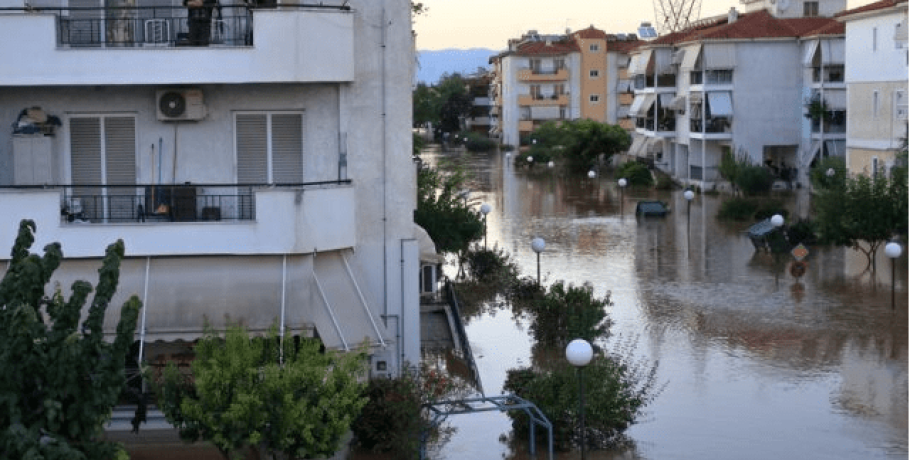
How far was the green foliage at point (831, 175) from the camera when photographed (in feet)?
125

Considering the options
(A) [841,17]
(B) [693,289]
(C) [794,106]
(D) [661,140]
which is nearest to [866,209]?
(B) [693,289]

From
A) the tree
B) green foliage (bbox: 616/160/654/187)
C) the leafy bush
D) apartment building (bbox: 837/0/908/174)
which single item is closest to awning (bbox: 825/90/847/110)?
the leafy bush

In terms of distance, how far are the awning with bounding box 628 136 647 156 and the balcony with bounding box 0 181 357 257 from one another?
6345 centimetres

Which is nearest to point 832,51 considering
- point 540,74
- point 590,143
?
point 590,143

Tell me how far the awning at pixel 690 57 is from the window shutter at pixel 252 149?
2017 inches

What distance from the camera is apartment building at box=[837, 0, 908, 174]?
156 feet

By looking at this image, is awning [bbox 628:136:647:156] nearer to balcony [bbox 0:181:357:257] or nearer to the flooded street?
the flooded street

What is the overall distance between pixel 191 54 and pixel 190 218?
1.76 m

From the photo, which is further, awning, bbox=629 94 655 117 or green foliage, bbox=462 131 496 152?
green foliage, bbox=462 131 496 152

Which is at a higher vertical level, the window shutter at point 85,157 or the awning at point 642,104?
the awning at point 642,104

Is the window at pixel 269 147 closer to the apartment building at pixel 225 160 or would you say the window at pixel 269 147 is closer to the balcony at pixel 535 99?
the apartment building at pixel 225 160

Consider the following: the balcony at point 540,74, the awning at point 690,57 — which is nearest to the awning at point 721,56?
the awning at point 690,57

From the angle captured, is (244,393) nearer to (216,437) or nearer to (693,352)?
(216,437)

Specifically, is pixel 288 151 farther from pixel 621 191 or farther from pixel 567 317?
pixel 621 191
